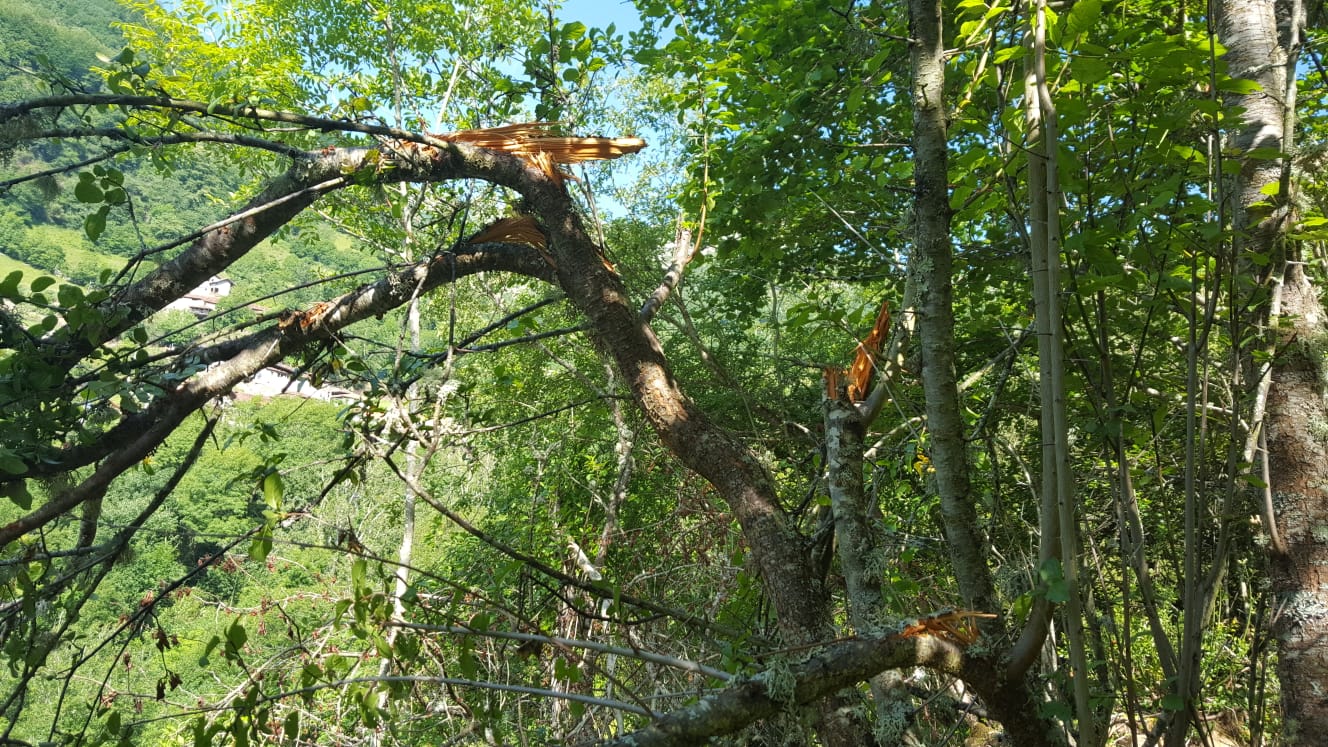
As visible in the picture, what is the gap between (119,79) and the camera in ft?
5.92

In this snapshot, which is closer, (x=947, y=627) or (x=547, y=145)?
(x=947, y=627)

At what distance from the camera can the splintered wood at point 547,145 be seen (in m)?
2.55

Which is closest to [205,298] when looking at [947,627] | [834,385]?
[834,385]

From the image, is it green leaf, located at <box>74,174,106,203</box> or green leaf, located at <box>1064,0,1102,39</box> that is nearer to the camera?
green leaf, located at <box>1064,0,1102,39</box>

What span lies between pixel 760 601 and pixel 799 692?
946mm

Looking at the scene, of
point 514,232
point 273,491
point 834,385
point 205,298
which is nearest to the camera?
point 273,491

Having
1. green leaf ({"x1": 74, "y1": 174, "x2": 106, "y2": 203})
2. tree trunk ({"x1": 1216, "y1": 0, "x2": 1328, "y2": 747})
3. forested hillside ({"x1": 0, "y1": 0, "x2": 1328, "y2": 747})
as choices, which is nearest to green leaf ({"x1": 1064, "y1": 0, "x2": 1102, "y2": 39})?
forested hillside ({"x1": 0, "y1": 0, "x2": 1328, "y2": 747})

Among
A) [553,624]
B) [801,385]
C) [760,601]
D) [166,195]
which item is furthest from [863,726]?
[166,195]

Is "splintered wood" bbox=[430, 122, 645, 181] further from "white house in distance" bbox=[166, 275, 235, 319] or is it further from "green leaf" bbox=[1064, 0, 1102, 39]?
"green leaf" bbox=[1064, 0, 1102, 39]

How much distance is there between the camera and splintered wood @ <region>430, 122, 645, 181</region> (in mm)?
2551

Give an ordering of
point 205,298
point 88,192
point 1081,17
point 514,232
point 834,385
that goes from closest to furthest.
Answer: point 1081,17 → point 88,192 → point 834,385 → point 514,232 → point 205,298

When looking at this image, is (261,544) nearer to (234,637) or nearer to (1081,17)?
(234,637)

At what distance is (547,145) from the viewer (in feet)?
8.48

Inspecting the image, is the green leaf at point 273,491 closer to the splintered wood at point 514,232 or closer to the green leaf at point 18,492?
the green leaf at point 18,492
